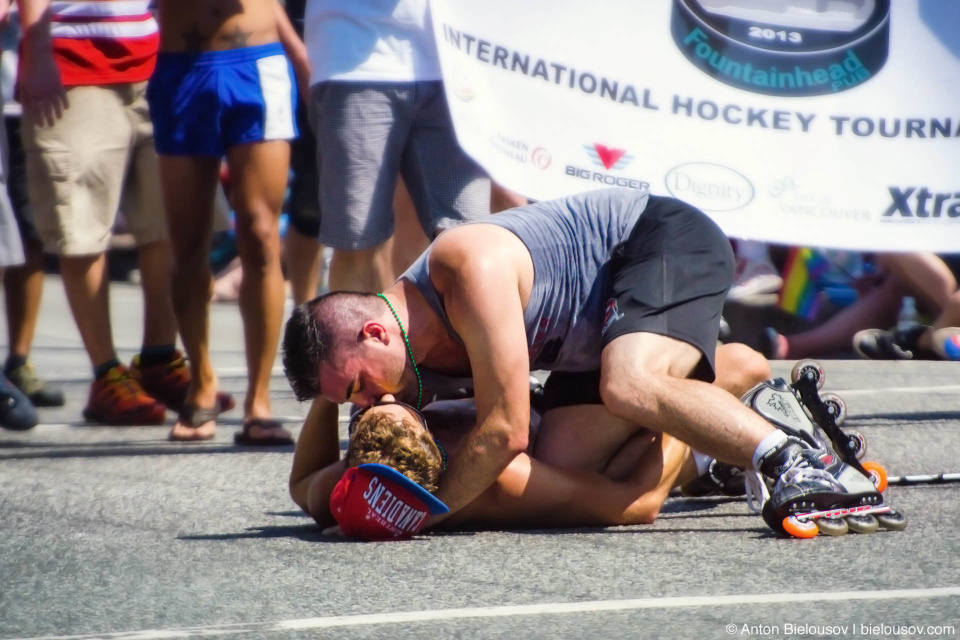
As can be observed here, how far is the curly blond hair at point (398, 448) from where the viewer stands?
3330 millimetres

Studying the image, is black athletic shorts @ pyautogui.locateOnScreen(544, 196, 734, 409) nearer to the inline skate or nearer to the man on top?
the man on top

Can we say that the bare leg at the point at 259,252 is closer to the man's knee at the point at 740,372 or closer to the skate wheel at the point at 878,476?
the man's knee at the point at 740,372

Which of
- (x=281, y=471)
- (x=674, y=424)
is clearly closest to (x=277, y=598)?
(x=674, y=424)

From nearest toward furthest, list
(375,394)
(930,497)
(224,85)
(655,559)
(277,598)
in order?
(277,598) → (655,559) → (375,394) → (930,497) → (224,85)

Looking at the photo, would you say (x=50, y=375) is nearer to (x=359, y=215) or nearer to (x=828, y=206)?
(x=359, y=215)

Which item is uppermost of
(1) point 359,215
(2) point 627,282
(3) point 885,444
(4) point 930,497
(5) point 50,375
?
(2) point 627,282

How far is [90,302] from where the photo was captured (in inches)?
217

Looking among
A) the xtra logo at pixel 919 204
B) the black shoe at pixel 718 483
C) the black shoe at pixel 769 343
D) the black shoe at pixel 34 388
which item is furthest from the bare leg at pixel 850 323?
the black shoe at pixel 34 388

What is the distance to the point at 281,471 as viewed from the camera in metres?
4.49

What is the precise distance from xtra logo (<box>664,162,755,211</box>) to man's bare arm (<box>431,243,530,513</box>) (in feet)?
5.53

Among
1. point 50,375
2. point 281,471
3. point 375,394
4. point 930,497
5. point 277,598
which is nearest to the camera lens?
point 277,598

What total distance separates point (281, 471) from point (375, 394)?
104 cm

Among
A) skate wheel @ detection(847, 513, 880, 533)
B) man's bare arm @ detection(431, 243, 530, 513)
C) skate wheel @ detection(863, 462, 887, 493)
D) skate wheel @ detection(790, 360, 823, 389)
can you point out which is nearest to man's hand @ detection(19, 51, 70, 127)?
man's bare arm @ detection(431, 243, 530, 513)

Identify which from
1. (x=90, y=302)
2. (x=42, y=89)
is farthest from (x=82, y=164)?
(x=90, y=302)
